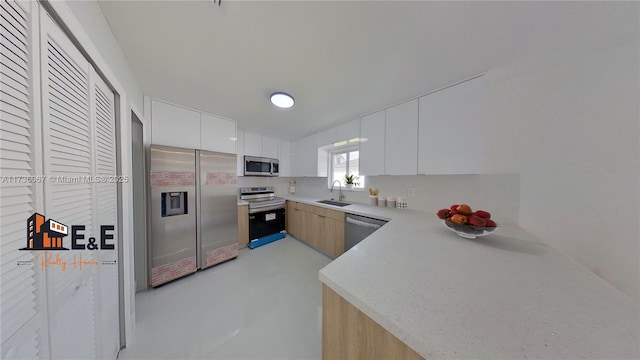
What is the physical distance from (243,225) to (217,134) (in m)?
1.49

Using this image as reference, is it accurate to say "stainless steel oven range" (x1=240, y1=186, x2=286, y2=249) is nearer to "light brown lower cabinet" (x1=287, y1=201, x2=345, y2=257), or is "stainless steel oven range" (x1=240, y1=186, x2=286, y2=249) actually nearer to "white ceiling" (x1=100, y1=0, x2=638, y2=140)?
"light brown lower cabinet" (x1=287, y1=201, x2=345, y2=257)

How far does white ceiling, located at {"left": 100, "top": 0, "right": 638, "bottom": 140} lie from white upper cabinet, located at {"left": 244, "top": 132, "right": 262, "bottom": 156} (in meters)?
1.32

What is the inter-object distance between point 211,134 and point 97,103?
1.54 metres

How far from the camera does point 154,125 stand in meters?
1.95

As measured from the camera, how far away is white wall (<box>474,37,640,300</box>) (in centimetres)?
103

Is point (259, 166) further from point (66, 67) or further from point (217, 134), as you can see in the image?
point (66, 67)

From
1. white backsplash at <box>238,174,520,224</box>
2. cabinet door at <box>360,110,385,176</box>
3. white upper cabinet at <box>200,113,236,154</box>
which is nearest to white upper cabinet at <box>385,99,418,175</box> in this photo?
cabinet door at <box>360,110,385,176</box>

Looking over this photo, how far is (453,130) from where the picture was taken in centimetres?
159

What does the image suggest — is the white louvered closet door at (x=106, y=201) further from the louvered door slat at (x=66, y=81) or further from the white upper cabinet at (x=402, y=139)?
the white upper cabinet at (x=402, y=139)

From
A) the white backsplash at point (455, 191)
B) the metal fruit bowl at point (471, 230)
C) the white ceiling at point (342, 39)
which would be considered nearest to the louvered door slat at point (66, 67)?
the white ceiling at point (342, 39)

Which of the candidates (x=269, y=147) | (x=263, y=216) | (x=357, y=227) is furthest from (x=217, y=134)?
(x=357, y=227)

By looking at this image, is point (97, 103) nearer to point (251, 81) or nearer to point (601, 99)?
point (251, 81)

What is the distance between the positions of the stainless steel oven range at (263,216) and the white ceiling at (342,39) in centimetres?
181

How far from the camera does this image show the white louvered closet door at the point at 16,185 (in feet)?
1.37
